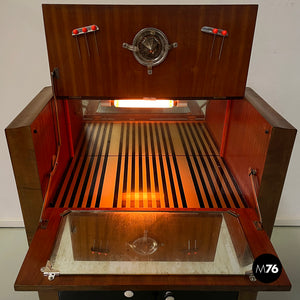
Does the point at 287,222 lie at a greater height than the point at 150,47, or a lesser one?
lesser

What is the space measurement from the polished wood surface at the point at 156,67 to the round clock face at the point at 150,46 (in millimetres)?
20

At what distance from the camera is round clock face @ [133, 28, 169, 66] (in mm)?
1255

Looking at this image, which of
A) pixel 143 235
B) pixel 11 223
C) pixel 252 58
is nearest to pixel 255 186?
pixel 143 235

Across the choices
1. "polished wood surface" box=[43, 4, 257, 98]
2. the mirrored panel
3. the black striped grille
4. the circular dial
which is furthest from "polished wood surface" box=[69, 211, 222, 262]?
the circular dial

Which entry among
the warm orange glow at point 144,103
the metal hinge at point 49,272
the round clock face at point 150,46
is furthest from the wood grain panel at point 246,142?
the metal hinge at point 49,272

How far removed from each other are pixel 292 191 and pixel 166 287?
190 cm

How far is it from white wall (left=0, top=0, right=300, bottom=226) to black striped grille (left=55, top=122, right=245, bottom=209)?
0.59 meters

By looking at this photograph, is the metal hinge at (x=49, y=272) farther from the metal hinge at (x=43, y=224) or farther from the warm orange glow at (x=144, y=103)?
the warm orange glow at (x=144, y=103)

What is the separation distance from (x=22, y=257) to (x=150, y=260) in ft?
5.29

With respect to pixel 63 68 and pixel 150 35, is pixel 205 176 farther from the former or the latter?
pixel 63 68

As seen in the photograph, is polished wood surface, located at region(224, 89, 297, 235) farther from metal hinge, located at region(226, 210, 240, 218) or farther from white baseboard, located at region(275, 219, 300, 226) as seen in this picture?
white baseboard, located at region(275, 219, 300, 226)

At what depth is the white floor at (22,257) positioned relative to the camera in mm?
2014

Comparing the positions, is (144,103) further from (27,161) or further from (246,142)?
(27,161)

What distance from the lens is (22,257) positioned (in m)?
2.29
